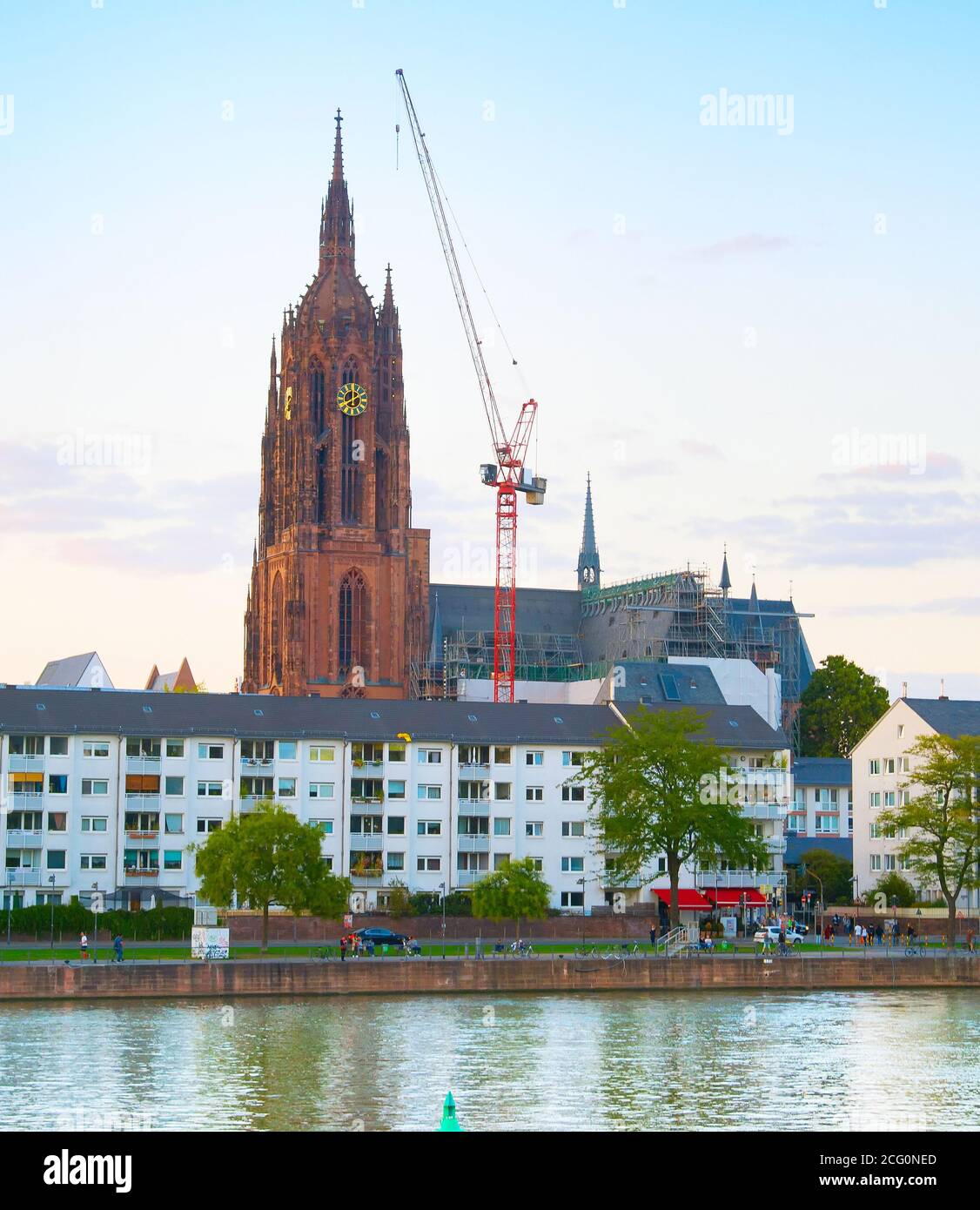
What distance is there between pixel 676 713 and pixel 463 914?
655 inches

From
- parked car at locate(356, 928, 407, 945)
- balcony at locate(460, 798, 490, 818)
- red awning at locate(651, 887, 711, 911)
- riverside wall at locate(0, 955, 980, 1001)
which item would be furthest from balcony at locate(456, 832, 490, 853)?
riverside wall at locate(0, 955, 980, 1001)

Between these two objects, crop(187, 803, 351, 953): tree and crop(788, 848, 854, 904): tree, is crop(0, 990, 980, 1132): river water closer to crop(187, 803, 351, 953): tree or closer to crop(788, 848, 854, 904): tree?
crop(187, 803, 351, 953): tree

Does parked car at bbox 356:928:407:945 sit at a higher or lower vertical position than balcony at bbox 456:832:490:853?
lower

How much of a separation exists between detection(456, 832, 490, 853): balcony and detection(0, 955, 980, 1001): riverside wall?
1376 inches

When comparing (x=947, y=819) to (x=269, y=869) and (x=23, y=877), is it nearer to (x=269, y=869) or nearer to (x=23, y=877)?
(x=269, y=869)

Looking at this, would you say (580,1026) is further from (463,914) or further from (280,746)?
(280,746)

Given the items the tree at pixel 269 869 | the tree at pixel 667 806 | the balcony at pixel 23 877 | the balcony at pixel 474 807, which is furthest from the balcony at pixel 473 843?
the tree at pixel 269 869

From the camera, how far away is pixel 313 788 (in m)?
123

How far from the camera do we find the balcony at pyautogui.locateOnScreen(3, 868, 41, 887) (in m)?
114

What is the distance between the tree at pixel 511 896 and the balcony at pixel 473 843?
18076 mm

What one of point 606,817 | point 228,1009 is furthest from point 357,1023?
point 606,817

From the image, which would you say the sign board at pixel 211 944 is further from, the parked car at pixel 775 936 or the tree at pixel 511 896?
the parked car at pixel 775 936

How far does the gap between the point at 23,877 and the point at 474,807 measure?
27.3 metres
